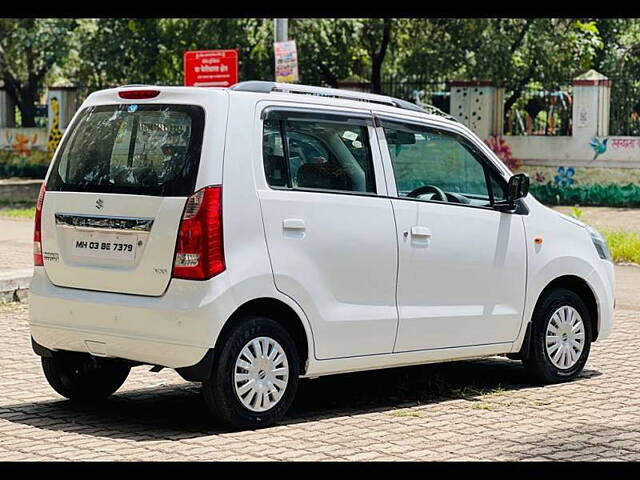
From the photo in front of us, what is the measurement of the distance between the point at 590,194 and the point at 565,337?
18063 mm

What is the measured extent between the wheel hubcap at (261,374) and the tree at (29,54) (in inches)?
1068

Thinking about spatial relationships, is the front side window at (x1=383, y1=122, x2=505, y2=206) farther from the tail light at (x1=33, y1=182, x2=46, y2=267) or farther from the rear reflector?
the tail light at (x1=33, y1=182, x2=46, y2=267)

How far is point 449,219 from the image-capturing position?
791 cm

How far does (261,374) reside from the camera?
274 inches

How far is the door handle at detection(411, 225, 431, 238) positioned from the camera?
7.68 m

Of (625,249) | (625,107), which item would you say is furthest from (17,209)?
(625,249)

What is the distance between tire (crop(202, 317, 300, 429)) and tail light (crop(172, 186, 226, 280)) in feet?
1.32

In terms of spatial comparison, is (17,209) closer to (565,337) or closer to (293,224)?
(565,337)

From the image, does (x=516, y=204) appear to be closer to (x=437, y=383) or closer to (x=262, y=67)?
(x=437, y=383)

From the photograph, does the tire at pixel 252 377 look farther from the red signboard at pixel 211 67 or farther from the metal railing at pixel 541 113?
the metal railing at pixel 541 113

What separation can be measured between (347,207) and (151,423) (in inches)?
68.8

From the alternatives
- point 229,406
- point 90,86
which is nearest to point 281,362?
point 229,406

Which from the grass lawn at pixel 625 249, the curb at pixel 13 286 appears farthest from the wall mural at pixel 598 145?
the curb at pixel 13 286
